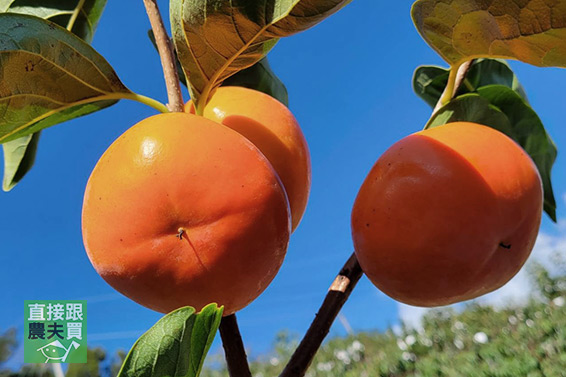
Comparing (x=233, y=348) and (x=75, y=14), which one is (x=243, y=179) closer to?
(x=233, y=348)

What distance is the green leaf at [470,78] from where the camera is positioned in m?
1.23

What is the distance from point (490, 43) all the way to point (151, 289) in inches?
21.6

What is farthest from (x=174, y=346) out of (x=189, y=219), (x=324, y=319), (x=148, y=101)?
(x=148, y=101)

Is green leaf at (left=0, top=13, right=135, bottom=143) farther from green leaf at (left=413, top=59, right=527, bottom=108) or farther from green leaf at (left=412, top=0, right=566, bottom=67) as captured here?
green leaf at (left=413, top=59, right=527, bottom=108)

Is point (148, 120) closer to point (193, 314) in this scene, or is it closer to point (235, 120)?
point (235, 120)

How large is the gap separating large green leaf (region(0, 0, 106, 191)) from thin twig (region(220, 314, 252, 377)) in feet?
2.08

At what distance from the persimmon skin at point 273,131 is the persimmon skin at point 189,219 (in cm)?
14

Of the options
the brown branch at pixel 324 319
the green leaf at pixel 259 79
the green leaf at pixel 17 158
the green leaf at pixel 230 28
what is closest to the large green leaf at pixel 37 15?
the green leaf at pixel 17 158

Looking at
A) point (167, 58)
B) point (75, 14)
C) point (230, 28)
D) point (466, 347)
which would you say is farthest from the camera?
point (466, 347)

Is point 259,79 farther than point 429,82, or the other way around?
point 429,82

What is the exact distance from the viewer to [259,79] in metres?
1.07

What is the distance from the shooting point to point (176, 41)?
2.24 ft

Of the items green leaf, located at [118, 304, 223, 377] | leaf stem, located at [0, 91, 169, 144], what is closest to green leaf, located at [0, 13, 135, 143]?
leaf stem, located at [0, 91, 169, 144]

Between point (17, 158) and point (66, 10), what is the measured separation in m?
0.35
